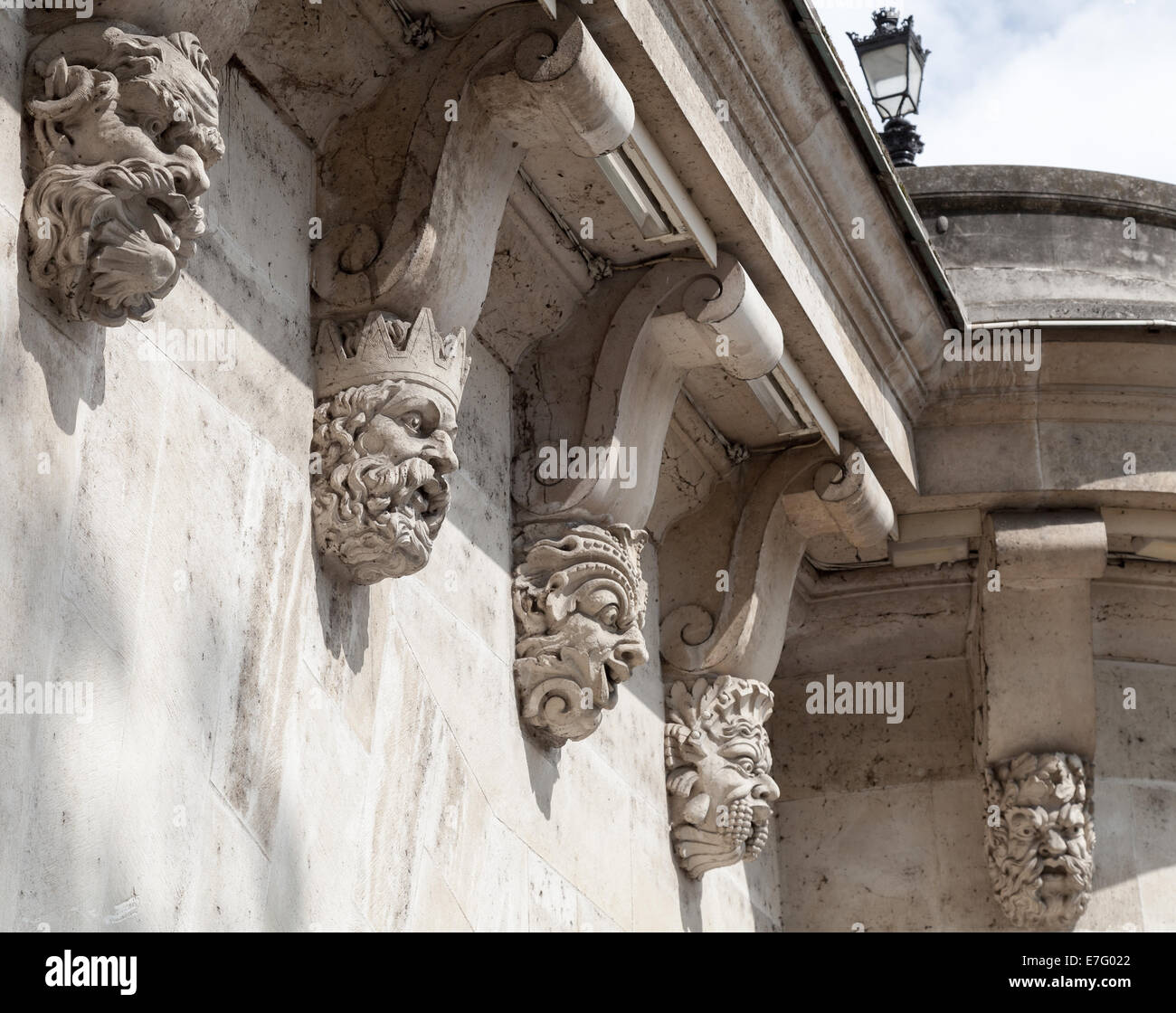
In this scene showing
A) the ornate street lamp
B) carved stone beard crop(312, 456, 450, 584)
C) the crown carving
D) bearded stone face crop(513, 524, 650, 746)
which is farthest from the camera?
the ornate street lamp

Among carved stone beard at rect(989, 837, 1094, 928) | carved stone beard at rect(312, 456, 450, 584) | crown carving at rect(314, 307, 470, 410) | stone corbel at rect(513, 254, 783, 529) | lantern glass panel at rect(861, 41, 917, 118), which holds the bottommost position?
carved stone beard at rect(989, 837, 1094, 928)

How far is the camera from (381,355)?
3.64 meters

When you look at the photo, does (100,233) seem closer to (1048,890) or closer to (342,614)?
(342,614)

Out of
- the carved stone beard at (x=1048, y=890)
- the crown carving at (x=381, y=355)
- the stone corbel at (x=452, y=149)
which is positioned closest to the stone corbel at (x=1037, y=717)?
the carved stone beard at (x=1048, y=890)

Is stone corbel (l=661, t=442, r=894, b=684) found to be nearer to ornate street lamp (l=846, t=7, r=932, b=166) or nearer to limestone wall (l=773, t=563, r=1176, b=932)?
limestone wall (l=773, t=563, r=1176, b=932)

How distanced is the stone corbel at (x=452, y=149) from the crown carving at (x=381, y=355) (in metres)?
0.04

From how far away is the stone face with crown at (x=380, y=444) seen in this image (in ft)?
11.6

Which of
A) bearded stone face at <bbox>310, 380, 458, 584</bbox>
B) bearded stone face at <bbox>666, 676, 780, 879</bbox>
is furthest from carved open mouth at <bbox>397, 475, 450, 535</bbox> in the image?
bearded stone face at <bbox>666, 676, 780, 879</bbox>

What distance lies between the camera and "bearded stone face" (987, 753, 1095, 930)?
6102mm

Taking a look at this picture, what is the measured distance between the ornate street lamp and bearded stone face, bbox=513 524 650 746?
109 inches

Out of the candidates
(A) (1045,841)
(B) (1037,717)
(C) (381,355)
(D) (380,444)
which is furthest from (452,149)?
(A) (1045,841)

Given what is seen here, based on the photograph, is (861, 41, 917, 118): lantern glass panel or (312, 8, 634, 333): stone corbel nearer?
(312, 8, 634, 333): stone corbel

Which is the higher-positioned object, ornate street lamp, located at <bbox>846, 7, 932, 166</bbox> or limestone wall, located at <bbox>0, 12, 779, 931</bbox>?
ornate street lamp, located at <bbox>846, 7, 932, 166</bbox>

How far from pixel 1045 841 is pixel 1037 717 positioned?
15.3 inches
